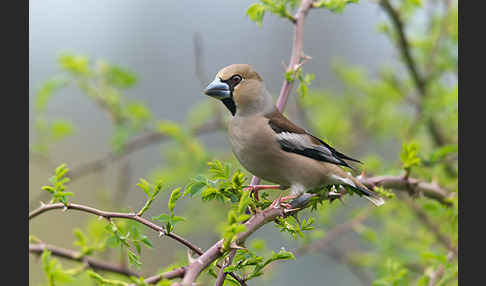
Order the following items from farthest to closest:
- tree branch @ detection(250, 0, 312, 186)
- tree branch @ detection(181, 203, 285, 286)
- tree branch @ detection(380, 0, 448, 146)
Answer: tree branch @ detection(380, 0, 448, 146)
tree branch @ detection(250, 0, 312, 186)
tree branch @ detection(181, 203, 285, 286)

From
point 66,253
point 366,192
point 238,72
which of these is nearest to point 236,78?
point 238,72

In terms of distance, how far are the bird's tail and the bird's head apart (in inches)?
27.9

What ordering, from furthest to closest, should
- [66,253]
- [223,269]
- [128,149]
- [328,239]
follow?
[128,149] → [328,239] → [66,253] → [223,269]

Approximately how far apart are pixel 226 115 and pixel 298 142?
7.12 ft

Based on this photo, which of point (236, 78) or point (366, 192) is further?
point (236, 78)

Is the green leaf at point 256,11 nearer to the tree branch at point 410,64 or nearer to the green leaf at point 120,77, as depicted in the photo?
the tree branch at point 410,64

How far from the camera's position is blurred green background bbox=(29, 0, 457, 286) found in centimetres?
434

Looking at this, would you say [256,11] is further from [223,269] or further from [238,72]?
[223,269]

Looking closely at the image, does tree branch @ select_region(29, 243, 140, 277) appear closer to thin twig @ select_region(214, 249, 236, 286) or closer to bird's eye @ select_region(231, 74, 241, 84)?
thin twig @ select_region(214, 249, 236, 286)

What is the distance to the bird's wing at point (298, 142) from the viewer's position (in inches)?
118

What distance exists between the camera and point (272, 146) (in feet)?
9.62

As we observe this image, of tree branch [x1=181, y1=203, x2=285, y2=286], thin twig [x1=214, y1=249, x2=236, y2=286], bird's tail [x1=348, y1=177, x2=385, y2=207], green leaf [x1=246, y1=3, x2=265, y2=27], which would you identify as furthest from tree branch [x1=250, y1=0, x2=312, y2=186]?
thin twig [x1=214, y1=249, x2=236, y2=286]

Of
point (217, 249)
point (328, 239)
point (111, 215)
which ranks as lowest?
point (328, 239)

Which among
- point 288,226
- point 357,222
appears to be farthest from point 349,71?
point 288,226
